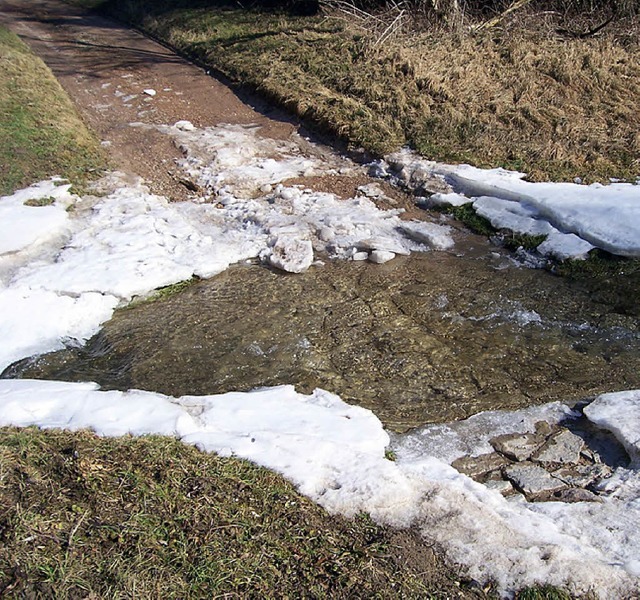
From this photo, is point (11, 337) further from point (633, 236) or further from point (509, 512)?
point (633, 236)

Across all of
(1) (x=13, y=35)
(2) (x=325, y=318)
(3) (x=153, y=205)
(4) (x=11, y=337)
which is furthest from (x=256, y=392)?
(1) (x=13, y=35)

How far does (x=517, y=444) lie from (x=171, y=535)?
2.70 meters

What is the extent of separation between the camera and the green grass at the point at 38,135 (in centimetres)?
975

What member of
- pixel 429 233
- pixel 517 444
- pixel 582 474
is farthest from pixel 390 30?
pixel 582 474

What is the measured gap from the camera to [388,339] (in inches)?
249

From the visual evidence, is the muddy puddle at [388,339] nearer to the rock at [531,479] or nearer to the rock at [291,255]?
the rock at [291,255]

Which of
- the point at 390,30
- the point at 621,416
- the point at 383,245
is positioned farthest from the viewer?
the point at 390,30

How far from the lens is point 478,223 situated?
8641mm

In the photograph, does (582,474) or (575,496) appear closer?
(575,496)

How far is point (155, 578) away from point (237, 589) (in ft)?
1.30

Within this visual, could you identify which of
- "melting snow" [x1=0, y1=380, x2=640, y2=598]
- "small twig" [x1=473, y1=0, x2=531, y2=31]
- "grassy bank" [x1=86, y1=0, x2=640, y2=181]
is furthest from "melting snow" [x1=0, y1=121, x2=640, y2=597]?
"small twig" [x1=473, y1=0, x2=531, y2=31]

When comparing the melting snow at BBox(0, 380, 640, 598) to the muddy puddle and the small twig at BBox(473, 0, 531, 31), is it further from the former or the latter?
the small twig at BBox(473, 0, 531, 31)

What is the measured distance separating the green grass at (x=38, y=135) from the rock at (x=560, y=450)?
302 inches

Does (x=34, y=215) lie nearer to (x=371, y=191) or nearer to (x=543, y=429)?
(x=371, y=191)
